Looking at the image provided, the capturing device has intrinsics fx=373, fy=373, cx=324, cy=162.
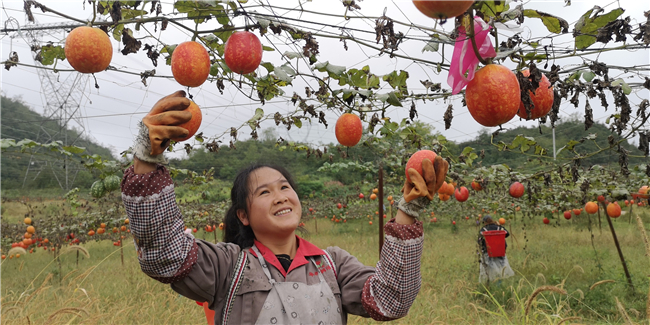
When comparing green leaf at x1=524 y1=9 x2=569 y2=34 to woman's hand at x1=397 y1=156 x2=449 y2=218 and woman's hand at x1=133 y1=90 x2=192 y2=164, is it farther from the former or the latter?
woman's hand at x1=133 y1=90 x2=192 y2=164

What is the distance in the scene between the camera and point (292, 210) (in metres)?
1.60

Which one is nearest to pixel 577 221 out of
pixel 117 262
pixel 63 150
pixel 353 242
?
pixel 353 242

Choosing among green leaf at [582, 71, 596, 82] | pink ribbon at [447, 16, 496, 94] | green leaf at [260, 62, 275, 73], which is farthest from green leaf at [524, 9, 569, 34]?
green leaf at [260, 62, 275, 73]

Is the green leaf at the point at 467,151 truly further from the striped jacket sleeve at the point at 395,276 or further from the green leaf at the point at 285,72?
the striped jacket sleeve at the point at 395,276

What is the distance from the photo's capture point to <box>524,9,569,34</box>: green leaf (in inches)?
A: 50.5

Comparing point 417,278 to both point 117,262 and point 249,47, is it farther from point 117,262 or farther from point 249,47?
point 117,262

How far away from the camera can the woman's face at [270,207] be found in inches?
60.8

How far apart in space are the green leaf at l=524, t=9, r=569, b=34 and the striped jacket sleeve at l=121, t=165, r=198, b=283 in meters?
1.33

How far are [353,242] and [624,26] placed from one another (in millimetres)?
8717

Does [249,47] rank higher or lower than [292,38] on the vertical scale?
lower

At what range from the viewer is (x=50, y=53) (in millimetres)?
1953

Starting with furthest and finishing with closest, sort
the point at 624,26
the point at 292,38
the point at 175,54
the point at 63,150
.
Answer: the point at 63,150
the point at 292,38
the point at 175,54
the point at 624,26

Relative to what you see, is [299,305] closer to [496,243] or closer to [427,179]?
[427,179]

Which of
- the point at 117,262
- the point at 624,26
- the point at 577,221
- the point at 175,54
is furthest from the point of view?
the point at 577,221
